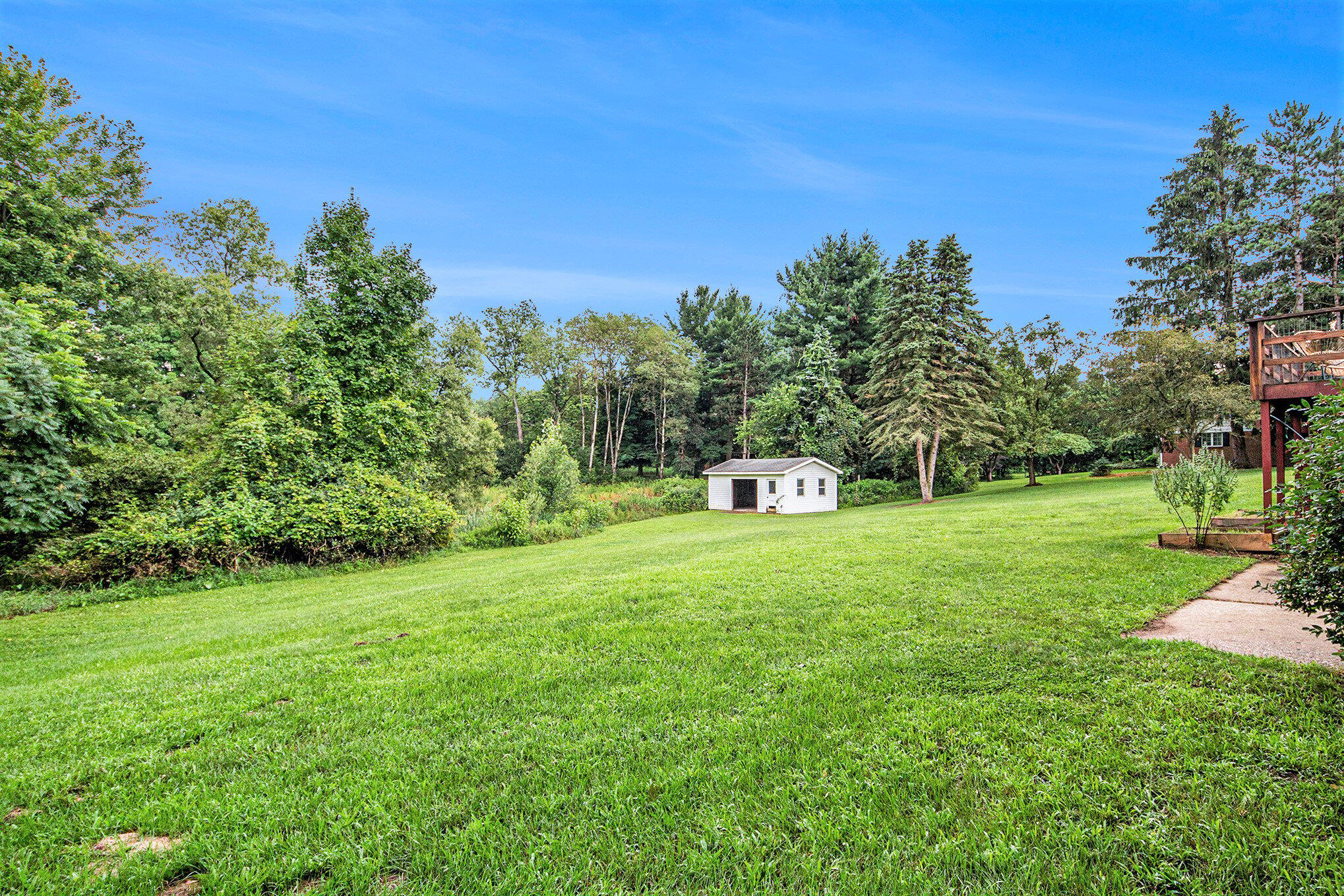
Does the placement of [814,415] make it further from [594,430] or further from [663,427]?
[594,430]

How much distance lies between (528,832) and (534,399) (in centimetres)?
4396

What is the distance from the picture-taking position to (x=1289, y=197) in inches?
1111

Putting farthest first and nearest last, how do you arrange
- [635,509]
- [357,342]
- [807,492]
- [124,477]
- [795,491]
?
[807,492] < [795,491] < [635,509] < [357,342] < [124,477]

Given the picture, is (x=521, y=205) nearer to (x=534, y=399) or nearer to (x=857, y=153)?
(x=534, y=399)

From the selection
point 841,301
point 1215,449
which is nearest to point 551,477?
point 841,301

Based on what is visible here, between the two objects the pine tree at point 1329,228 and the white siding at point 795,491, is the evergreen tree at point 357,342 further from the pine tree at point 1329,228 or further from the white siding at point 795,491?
the pine tree at point 1329,228


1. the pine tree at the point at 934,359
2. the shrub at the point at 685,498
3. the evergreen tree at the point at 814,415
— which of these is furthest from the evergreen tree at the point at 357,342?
the evergreen tree at the point at 814,415

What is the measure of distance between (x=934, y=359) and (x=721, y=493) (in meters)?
12.9

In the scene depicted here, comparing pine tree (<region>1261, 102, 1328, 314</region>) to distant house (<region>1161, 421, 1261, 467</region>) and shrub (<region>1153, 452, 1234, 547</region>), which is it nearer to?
distant house (<region>1161, 421, 1261, 467</region>)

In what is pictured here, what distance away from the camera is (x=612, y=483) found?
4031 cm

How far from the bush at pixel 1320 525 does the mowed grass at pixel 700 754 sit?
20.1 inches

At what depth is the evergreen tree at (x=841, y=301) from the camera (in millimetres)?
35219

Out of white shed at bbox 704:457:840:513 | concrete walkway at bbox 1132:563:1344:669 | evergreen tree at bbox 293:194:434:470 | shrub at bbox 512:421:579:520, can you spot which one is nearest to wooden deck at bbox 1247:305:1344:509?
concrete walkway at bbox 1132:563:1344:669

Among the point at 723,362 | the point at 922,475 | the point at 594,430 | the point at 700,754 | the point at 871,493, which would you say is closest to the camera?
the point at 700,754
